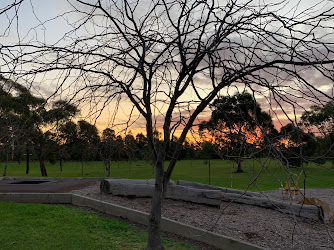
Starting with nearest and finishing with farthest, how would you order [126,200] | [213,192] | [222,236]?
[222,236]
[213,192]
[126,200]

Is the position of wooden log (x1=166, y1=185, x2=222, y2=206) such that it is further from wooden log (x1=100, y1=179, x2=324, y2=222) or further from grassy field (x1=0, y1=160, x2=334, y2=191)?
grassy field (x1=0, y1=160, x2=334, y2=191)

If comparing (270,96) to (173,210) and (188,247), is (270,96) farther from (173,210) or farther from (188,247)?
(173,210)

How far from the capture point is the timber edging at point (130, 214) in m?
6.02

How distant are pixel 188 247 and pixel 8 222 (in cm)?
471

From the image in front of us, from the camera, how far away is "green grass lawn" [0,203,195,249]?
241 inches

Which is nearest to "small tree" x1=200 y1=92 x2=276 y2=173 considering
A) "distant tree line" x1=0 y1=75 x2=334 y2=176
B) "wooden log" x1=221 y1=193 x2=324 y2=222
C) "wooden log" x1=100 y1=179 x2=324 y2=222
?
"distant tree line" x1=0 y1=75 x2=334 y2=176

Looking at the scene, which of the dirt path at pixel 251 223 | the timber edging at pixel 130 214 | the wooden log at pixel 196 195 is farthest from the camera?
the wooden log at pixel 196 195

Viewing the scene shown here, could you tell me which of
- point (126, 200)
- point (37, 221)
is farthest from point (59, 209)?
point (126, 200)

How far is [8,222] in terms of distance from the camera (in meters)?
7.71

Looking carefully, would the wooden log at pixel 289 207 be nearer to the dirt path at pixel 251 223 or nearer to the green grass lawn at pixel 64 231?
the dirt path at pixel 251 223

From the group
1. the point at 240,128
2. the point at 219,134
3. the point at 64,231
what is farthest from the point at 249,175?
the point at 64,231

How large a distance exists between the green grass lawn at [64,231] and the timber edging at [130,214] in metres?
0.47

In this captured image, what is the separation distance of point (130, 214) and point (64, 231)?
6.38 ft

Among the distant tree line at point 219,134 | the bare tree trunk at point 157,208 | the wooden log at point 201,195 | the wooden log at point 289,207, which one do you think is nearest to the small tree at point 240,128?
the distant tree line at point 219,134
